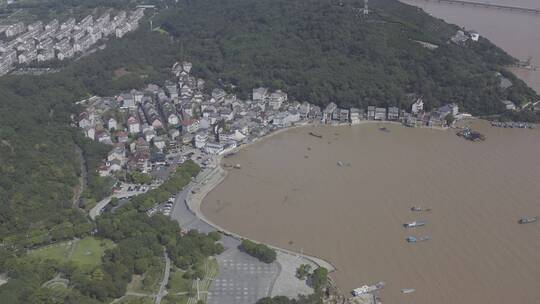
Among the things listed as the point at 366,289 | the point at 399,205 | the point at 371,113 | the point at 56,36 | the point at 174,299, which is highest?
the point at 56,36

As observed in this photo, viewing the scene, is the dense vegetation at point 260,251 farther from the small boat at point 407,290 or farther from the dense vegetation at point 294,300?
the small boat at point 407,290

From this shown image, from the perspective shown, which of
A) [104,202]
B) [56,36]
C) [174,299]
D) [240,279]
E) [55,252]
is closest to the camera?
[174,299]

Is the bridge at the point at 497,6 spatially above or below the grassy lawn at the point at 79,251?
above

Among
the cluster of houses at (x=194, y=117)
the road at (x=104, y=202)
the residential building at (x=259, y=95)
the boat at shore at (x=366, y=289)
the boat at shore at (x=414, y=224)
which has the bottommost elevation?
the boat at shore at (x=366, y=289)

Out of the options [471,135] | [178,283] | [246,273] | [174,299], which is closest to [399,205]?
[246,273]

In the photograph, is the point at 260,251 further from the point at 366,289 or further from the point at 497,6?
the point at 497,6

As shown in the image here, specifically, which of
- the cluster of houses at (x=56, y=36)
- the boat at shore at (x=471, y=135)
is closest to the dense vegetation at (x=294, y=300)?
the boat at shore at (x=471, y=135)

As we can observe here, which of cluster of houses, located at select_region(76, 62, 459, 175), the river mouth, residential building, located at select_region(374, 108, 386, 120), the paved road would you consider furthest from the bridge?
the paved road
